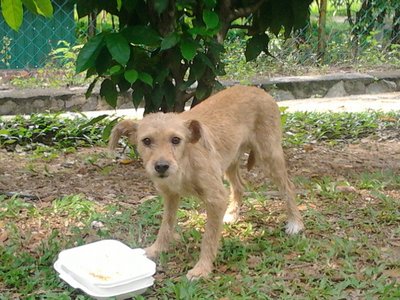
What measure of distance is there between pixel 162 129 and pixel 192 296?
3.23 feet

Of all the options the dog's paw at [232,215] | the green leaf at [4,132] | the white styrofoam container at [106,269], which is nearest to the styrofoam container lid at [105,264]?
the white styrofoam container at [106,269]

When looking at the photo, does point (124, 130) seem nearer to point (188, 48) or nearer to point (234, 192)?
point (234, 192)

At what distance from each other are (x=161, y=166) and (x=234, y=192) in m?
1.54

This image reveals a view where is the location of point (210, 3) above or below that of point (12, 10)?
below

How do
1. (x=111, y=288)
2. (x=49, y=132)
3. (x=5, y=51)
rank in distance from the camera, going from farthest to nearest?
(x=5, y=51) → (x=49, y=132) → (x=111, y=288)

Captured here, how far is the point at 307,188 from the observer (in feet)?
20.6

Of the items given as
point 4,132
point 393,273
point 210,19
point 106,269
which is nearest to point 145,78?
point 210,19

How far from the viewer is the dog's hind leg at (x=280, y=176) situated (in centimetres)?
529

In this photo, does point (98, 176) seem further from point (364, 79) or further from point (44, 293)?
point (364, 79)

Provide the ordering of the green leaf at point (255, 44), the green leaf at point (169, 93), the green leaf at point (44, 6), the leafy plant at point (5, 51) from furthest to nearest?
the leafy plant at point (5, 51) < the green leaf at point (255, 44) < the green leaf at point (169, 93) < the green leaf at point (44, 6)

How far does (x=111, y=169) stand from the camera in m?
6.90

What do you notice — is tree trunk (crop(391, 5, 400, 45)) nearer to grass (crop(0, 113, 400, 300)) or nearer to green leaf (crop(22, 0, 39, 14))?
grass (crop(0, 113, 400, 300))

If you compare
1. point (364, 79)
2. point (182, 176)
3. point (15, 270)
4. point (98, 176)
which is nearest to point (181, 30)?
point (98, 176)

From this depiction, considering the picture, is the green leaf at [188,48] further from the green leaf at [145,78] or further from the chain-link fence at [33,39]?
the chain-link fence at [33,39]
